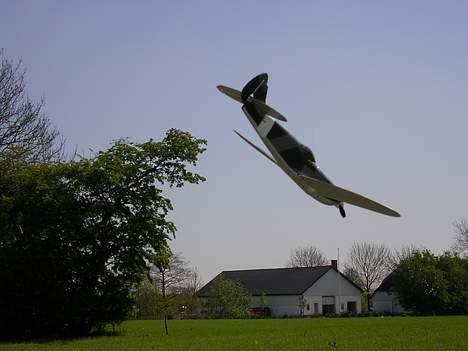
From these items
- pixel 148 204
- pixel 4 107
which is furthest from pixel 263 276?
pixel 4 107

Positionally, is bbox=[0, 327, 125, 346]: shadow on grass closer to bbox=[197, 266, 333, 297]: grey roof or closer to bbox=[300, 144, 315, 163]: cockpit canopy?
bbox=[300, 144, 315, 163]: cockpit canopy

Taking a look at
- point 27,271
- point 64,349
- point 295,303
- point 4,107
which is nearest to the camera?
point 64,349

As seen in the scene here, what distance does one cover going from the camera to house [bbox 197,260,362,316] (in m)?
70.2

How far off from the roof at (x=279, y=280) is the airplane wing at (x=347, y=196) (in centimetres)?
6289

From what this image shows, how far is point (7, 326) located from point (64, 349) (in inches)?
404

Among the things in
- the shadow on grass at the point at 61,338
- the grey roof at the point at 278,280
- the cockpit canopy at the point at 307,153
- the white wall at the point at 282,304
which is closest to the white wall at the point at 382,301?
the grey roof at the point at 278,280

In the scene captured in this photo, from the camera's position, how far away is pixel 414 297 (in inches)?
2312

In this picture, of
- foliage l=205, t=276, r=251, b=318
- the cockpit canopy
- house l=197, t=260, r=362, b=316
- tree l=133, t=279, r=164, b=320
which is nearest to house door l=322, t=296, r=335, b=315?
house l=197, t=260, r=362, b=316

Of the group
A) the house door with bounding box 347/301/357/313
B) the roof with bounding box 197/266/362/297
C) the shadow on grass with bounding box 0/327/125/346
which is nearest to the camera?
the shadow on grass with bounding box 0/327/125/346

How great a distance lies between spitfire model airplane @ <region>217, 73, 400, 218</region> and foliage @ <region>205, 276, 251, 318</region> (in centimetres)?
5587

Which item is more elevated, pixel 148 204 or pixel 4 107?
pixel 4 107

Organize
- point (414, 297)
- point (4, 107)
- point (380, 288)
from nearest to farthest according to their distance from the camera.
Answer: point (4, 107) → point (414, 297) → point (380, 288)

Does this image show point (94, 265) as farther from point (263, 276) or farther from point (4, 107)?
Answer: point (263, 276)

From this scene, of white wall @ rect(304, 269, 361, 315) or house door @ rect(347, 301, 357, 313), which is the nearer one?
white wall @ rect(304, 269, 361, 315)
